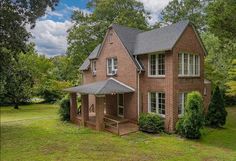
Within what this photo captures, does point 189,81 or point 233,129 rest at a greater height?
point 189,81

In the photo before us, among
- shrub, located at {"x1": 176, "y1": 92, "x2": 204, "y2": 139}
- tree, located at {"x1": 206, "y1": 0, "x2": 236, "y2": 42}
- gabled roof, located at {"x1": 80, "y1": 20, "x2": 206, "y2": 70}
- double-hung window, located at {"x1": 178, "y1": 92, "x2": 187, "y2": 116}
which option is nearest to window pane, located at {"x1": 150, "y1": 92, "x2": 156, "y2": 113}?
double-hung window, located at {"x1": 178, "y1": 92, "x2": 187, "y2": 116}

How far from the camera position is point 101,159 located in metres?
13.8

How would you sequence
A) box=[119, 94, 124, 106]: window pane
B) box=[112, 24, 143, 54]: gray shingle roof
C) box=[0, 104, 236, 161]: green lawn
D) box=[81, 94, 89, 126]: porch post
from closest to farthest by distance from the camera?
box=[0, 104, 236, 161]: green lawn < box=[81, 94, 89, 126]: porch post < box=[112, 24, 143, 54]: gray shingle roof < box=[119, 94, 124, 106]: window pane

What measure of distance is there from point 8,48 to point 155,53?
1084 cm

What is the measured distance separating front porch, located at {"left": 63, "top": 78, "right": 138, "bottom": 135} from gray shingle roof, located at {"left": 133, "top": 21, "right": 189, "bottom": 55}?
355cm

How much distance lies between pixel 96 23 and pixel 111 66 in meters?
16.9

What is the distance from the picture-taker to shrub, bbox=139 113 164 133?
1988cm

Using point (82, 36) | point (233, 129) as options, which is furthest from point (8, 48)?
point (82, 36)

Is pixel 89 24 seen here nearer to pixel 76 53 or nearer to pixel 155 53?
pixel 76 53

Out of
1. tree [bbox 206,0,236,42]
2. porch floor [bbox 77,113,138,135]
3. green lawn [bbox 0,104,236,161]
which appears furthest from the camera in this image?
porch floor [bbox 77,113,138,135]

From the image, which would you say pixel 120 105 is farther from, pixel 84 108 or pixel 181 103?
pixel 181 103

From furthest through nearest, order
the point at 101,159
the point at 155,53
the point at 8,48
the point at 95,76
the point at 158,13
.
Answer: the point at 158,13 → the point at 95,76 → the point at 155,53 → the point at 8,48 → the point at 101,159

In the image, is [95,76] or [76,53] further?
[76,53]

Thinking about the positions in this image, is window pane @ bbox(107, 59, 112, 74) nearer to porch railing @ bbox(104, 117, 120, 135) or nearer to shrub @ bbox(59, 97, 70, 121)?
shrub @ bbox(59, 97, 70, 121)
